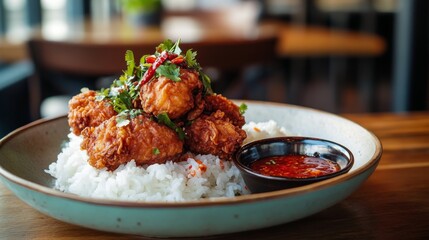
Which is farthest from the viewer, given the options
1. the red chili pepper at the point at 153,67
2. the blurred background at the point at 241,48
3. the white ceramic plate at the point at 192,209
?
the blurred background at the point at 241,48

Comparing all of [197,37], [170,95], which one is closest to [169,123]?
[170,95]

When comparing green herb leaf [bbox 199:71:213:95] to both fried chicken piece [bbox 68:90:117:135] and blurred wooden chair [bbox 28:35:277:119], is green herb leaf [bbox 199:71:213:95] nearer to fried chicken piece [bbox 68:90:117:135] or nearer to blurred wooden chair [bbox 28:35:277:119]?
fried chicken piece [bbox 68:90:117:135]

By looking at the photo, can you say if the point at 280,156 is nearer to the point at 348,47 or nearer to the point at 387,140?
the point at 387,140

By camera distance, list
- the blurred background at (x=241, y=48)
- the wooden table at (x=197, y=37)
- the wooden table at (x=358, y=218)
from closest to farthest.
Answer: the wooden table at (x=358, y=218) → the blurred background at (x=241, y=48) → the wooden table at (x=197, y=37)

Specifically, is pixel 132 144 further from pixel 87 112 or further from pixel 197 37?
pixel 197 37

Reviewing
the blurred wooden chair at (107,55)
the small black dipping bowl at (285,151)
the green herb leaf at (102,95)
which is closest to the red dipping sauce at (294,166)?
the small black dipping bowl at (285,151)

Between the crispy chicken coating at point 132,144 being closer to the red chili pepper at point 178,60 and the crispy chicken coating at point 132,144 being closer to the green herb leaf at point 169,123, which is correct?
the green herb leaf at point 169,123

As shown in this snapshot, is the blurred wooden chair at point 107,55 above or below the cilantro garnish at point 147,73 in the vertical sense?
below

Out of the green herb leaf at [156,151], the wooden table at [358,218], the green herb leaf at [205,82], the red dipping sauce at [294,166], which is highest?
the green herb leaf at [205,82]
